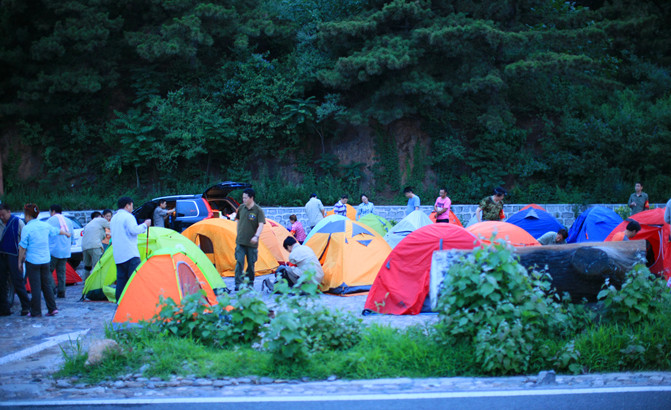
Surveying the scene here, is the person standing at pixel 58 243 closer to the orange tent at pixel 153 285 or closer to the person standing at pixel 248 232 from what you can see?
the orange tent at pixel 153 285

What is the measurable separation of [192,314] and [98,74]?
18.0 meters

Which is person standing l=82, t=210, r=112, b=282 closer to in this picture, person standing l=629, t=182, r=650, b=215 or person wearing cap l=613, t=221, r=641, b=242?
person wearing cap l=613, t=221, r=641, b=242

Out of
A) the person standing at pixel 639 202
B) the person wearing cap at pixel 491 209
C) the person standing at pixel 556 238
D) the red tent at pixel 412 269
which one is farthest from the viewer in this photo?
the person standing at pixel 639 202

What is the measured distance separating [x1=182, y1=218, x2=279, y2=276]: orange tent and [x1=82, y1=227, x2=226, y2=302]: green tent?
7.92 feet

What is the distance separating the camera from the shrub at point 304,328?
5359 mm

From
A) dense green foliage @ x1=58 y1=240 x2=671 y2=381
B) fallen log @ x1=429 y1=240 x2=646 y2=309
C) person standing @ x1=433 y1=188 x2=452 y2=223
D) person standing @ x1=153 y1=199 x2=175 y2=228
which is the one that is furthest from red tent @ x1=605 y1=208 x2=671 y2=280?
person standing @ x1=153 y1=199 x2=175 y2=228

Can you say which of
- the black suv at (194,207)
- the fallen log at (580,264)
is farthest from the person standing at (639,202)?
the black suv at (194,207)

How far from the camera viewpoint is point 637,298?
5805 mm

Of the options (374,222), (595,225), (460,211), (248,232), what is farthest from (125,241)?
(460,211)

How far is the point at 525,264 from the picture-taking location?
257 inches

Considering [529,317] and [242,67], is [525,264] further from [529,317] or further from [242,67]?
[242,67]

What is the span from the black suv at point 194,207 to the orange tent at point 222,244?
63.0 inches

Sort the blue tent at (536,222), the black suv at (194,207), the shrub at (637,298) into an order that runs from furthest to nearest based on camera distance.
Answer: the black suv at (194,207) < the blue tent at (536,222) < the shrub at (637,298)

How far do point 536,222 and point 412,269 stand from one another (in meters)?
7.13
